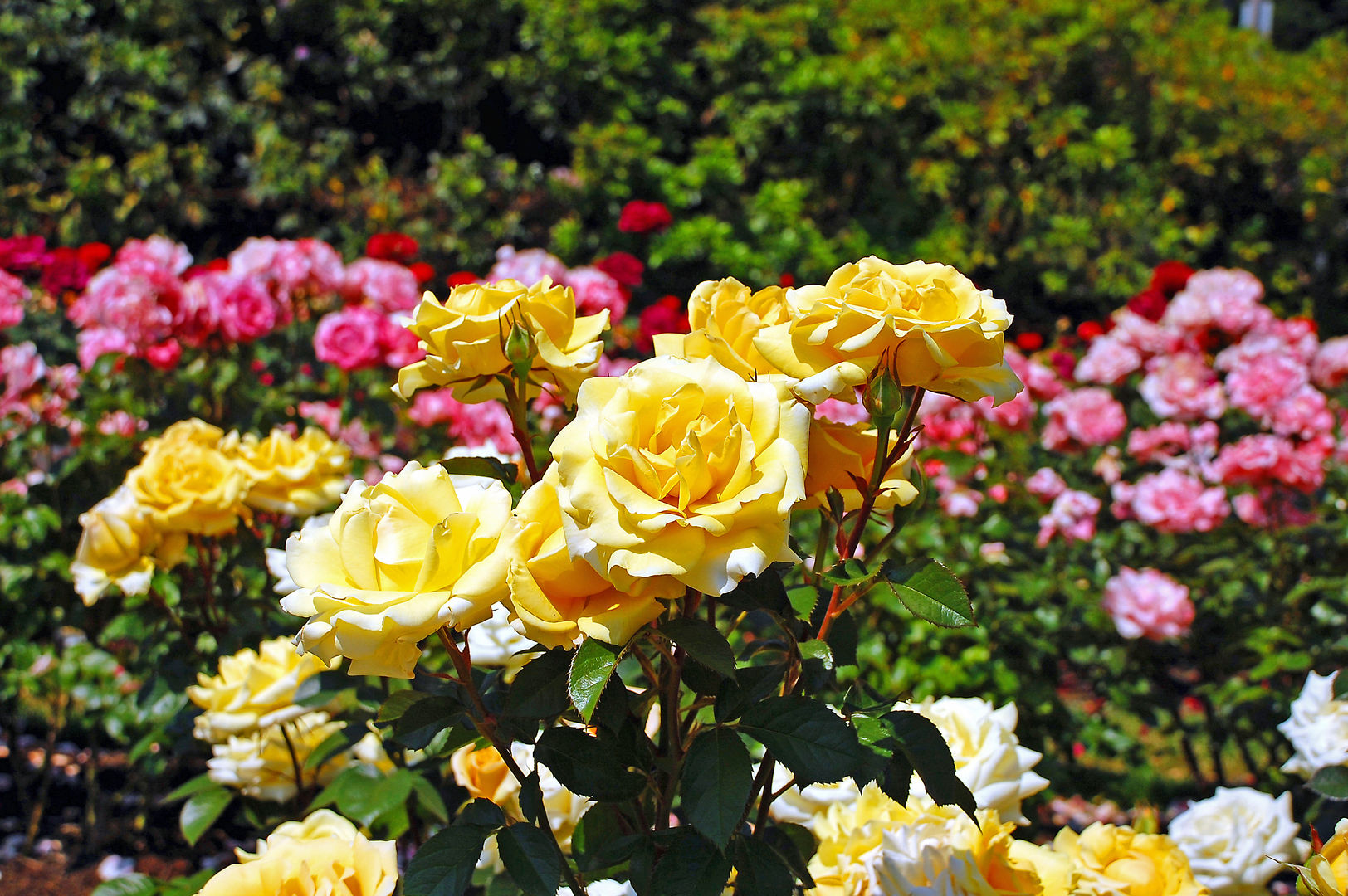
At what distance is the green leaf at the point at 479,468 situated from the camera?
814mm

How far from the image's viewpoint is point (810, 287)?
0.72 m

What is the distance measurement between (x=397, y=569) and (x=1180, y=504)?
6.53ft

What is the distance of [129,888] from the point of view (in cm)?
109

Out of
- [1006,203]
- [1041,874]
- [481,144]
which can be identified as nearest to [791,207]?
[1006,203]

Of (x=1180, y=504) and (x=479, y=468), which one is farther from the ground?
(x=479, y=468)

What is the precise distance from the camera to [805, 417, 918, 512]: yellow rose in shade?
0.70m

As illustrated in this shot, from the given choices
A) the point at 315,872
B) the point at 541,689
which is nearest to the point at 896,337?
the point at 541,689

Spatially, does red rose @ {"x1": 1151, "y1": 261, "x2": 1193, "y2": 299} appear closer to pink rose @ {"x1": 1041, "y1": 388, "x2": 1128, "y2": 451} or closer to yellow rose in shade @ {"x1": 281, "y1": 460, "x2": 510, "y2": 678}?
pink rose @ {"x1": 1041, "y1": 388, "x2": 1128, "y2": 451}

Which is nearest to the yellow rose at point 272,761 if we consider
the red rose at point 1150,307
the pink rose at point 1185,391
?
the pink rose at point 1185,391

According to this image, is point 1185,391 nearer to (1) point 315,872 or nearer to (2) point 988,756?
(2) point 988,756

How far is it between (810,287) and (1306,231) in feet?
19.6

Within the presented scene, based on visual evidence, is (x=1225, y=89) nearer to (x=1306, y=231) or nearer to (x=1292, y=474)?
(x=1306, y=231)

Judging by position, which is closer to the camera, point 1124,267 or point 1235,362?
point 1235,362

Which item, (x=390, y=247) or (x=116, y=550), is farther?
(x=390, y=247)
